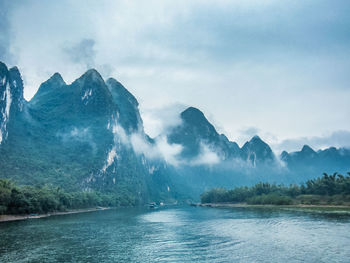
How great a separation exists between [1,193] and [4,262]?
35721 mm

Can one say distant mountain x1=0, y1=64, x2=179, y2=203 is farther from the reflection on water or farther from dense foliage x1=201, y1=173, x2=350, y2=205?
the reflection on water

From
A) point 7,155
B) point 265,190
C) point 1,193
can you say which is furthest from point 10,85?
point 265,190

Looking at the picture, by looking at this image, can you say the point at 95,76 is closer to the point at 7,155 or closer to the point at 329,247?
the point at 7,155

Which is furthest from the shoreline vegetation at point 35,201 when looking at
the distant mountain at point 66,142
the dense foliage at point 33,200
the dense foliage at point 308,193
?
the dense foliage at point 308,193

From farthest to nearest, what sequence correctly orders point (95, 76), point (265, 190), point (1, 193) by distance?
point (95, 76)
point (265, 190)
point (1, 193)

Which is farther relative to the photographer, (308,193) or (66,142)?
(66,142)

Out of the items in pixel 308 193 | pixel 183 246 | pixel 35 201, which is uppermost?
pixel 35 201

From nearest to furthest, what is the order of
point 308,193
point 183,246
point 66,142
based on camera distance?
1. point 183,246
2. point 308,193
3. point 66,142

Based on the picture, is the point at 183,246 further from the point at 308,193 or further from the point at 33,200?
the point at 308,193

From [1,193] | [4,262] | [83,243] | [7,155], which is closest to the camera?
[4,262]

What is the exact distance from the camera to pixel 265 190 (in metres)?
127

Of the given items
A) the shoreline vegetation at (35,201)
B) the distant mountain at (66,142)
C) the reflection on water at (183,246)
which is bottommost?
the reflection on water at (183,246)

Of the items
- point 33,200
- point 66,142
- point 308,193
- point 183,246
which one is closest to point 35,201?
point 33,200

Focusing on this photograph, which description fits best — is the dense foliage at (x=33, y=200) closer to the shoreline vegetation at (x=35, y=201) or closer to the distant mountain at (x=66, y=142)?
the shoreline vegetation at (x=35, y=201)
